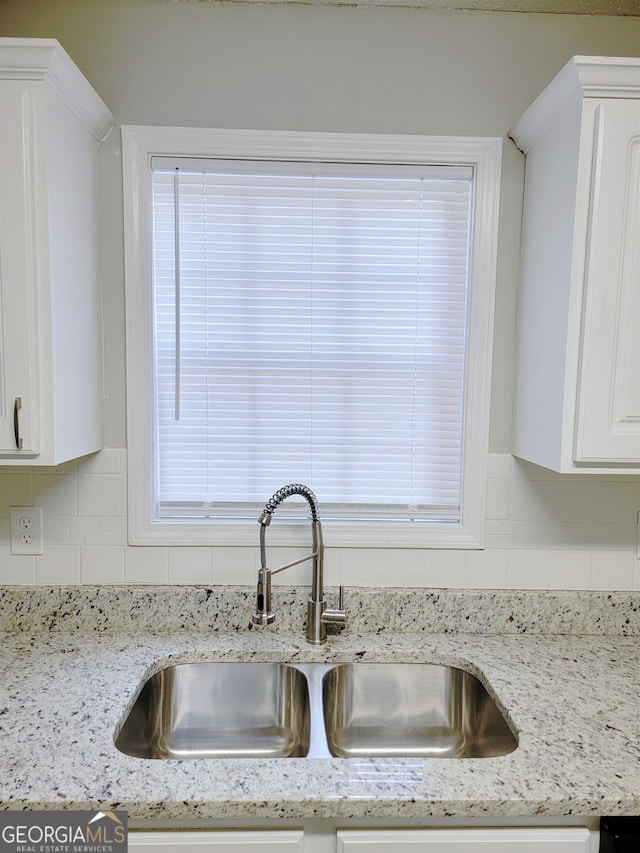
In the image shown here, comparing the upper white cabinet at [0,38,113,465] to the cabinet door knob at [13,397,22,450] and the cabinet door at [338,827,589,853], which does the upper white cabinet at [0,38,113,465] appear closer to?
the cabinet door knob at [13,397,22,450]

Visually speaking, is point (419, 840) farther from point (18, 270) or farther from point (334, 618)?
point (18, 270)

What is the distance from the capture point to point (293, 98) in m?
1.47

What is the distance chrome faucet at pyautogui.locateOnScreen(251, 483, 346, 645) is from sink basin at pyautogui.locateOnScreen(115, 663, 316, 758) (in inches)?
5.0

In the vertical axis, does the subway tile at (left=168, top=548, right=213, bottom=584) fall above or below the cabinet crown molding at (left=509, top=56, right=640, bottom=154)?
below

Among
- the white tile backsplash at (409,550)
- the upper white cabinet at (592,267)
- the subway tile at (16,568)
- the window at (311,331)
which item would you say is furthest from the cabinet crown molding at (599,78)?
the subway tile at (16,568)

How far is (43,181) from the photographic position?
1.16 meters

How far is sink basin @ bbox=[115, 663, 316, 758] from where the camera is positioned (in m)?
1.36

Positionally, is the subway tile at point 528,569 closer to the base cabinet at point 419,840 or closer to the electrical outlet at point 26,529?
the base cabinet at point 419,840

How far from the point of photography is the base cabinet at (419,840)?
0.94m

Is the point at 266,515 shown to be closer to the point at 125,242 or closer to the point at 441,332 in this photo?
the point at 441,332

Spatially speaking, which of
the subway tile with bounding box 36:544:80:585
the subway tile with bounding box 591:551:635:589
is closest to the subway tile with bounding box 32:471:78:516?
the subway tile with bounding box 36:544:80:585

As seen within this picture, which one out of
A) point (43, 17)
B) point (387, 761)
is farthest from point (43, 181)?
point (387, 761)

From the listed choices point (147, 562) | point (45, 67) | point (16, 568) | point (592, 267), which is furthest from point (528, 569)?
point (45, 67)

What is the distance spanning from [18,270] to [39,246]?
7 centimetres
